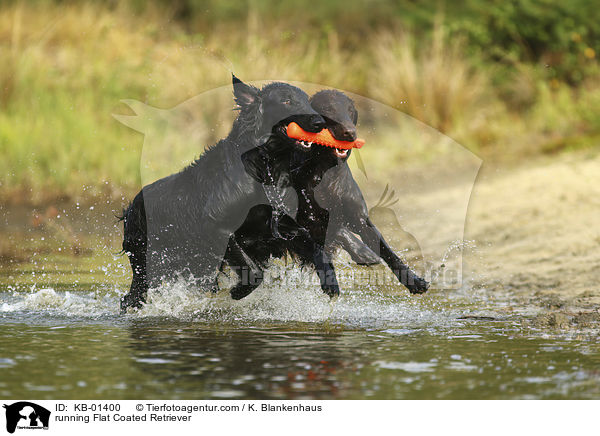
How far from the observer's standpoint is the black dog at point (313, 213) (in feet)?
18.0

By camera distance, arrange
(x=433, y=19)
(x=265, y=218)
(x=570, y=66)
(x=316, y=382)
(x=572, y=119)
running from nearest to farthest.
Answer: (x=316, y=382)
(x=265, y=218)
(x=572, y=119)
(x=570, y=66)
(x=433, y=19)

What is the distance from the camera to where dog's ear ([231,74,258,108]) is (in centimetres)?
547

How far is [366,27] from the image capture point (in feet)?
57.6

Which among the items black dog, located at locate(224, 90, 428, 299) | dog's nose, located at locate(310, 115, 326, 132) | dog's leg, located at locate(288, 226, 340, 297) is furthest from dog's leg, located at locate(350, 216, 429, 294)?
dog's nose, located at locate(310, 115, 326, 132)

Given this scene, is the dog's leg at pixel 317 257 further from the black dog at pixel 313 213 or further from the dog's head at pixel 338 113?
the dog's head at pixel 338 113

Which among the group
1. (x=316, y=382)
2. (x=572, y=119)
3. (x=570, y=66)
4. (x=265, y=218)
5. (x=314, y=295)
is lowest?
(x=316, y=382)

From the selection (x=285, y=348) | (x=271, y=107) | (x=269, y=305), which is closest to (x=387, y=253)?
(x=269, y=305)

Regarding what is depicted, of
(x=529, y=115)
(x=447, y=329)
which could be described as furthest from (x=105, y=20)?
(x=447, y=329)

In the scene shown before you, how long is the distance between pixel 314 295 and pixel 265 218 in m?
0.64

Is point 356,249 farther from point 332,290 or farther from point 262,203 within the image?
point 262,203

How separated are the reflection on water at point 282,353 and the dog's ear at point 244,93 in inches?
53.6

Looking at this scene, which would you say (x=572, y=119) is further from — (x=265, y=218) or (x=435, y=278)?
(x=265, y=218)
